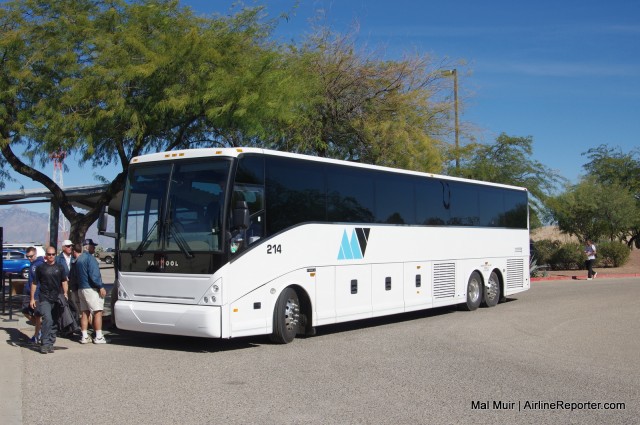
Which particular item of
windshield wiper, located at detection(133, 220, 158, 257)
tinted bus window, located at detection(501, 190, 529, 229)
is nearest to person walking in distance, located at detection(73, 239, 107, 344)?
windshield wiper, located at detection(133, 220, 158, 257)

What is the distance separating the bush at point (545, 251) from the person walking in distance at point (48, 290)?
3106cm

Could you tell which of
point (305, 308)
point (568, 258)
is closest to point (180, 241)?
point (305, 308)

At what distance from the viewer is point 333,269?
13.8 metres

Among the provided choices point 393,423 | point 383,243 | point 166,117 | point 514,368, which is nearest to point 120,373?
point 393,423

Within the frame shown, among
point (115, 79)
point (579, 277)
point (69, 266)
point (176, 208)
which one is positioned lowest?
point (579, 277)

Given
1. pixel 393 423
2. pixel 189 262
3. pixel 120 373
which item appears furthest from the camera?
pixel 189 262

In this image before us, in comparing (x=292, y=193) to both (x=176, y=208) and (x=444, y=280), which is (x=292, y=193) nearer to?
(x=176, y=208)

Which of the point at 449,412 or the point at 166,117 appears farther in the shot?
the point at 166,117

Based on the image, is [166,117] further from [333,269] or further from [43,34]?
[333,269]

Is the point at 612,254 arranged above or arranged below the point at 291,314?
above

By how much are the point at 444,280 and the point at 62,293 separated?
9224 millimetres

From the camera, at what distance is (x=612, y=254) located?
131ft

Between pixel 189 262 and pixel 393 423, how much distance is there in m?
5.56

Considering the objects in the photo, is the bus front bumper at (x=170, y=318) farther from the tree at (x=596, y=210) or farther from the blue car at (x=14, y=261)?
the tree at (x=596, y=210)
